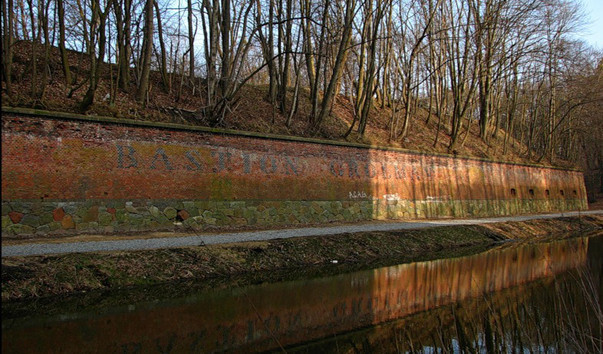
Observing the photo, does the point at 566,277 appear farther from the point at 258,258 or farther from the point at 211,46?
the point at 211,46

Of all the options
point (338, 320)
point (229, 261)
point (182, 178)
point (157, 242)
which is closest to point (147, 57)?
point (182, 178)

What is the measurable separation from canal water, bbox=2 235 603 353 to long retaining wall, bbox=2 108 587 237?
→ 6.64 feet

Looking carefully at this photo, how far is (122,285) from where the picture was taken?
23.7 ft

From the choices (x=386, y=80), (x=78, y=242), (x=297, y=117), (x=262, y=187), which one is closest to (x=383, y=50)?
(x=386, y=80)

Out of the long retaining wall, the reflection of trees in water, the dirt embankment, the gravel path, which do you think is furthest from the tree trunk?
the reflection of trees in water

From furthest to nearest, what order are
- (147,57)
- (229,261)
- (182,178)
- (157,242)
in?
(147,57), (182,178), (157,242), (229,261)

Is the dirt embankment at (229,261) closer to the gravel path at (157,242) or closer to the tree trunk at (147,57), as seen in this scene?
the gravel path at (157,242)

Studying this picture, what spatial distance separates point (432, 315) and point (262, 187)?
7839 mm

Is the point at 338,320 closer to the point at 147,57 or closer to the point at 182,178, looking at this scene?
the point at 182,178

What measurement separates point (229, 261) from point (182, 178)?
3.83 m

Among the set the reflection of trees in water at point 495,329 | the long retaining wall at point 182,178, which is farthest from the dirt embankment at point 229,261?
the long retaining wall at point 182,178

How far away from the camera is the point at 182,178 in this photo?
1173cm

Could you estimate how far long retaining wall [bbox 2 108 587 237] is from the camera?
9.70m

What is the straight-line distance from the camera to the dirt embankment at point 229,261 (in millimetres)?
6719
